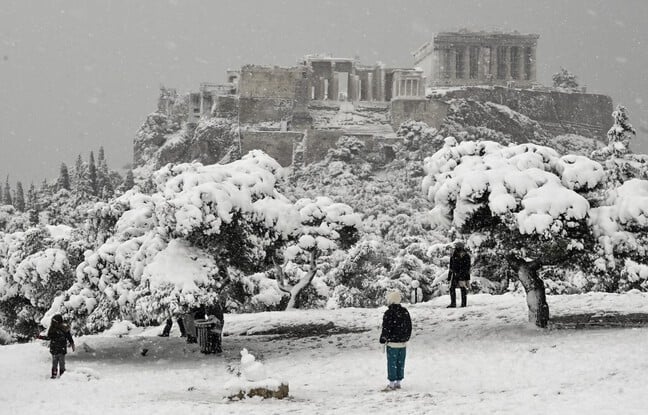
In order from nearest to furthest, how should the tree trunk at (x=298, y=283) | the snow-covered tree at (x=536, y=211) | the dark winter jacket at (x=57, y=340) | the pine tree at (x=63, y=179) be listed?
the dark winter jacket at (x=57, y=340) < the snow-covered tree at (x=536, y=211) < the tree trunk at (x=298, y=283) < the pine tree at (x=63, y=179)

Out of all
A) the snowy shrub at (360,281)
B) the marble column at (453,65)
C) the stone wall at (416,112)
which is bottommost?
the snowy shrub at (360,281)

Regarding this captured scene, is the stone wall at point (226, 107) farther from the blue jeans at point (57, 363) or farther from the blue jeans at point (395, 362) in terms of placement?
the blue jeans at point (395, 362)

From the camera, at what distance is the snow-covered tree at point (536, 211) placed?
1402 centimetres

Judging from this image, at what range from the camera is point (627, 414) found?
7.95 meters

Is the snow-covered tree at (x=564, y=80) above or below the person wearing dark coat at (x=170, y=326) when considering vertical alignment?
above

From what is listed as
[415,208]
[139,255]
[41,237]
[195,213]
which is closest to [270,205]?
[195,213]

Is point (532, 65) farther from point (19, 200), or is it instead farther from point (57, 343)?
point (57, 343)

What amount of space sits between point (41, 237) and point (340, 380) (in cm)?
1541

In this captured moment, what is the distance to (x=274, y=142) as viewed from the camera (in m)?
73.1

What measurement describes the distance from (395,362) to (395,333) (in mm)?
452

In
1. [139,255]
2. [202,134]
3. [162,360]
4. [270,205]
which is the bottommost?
[162,360]

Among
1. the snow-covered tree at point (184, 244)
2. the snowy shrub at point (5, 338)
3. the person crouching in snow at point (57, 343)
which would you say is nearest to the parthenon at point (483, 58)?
the snowy shrub at point (5, 338)

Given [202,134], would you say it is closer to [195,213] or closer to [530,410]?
[195,213]

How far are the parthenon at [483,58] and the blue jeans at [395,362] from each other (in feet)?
261
